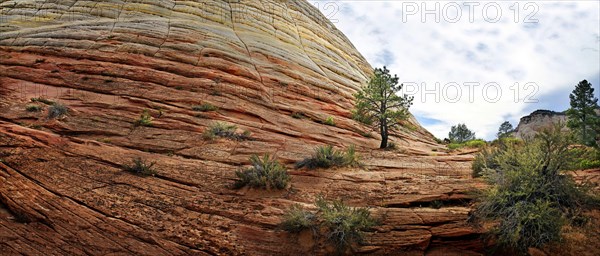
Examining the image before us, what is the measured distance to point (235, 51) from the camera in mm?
22469

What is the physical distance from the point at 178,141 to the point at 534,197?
11511mm

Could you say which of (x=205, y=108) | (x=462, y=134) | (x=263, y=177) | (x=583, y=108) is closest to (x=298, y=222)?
(x=263, y=177)

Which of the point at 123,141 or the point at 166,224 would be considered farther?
the point at 123,141

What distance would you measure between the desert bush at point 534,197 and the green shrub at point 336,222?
2.75 meters

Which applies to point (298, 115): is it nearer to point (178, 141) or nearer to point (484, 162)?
point (178, 141)

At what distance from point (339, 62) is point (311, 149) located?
16.6 m

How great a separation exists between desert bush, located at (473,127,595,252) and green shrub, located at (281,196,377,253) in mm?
2751

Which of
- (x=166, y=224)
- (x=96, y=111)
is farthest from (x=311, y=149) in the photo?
(x=96, y=111)

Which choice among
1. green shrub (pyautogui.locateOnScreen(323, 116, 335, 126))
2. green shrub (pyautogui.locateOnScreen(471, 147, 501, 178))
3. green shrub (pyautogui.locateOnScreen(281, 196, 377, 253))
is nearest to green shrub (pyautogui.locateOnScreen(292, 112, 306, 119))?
green shrub (pyautogui.locateOnScreen(323, 116, 335, 126))

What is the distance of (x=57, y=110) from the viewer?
14.2 meters

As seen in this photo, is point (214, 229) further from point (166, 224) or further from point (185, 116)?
point (185, 116)

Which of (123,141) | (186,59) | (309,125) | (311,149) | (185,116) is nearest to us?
(123,141)

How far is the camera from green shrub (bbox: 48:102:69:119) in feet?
46.1

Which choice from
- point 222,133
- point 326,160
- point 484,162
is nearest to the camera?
point 484,162
